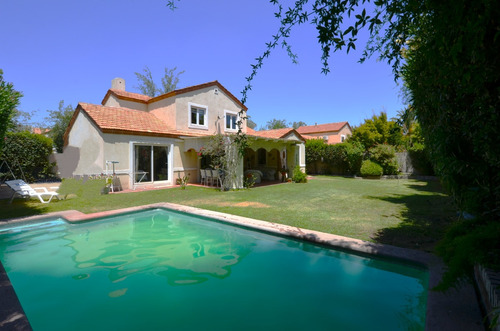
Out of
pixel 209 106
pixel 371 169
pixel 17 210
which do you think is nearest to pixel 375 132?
pixel 371 169

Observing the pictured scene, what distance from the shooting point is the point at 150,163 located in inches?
646

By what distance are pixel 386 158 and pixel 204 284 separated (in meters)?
22.5

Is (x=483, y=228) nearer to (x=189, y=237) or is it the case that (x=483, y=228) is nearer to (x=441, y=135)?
(x=441, y=135)

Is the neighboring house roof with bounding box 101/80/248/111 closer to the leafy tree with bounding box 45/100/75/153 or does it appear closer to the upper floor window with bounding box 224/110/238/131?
the upper floor window with bounding box 224/110/238/131

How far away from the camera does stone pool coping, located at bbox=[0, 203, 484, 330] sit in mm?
2818

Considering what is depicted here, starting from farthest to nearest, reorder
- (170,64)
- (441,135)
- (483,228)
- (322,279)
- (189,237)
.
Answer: (170,64)
(189,237)
(322,279)
(441,135)
(483,228)

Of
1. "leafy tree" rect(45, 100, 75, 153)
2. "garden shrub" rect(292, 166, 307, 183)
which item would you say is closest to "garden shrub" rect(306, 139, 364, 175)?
"garden shrub" rect(292, 166, 307, 183)

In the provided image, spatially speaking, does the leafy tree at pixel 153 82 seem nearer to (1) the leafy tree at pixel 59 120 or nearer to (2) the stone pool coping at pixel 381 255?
(1) the leafy tree at pixel 59 120

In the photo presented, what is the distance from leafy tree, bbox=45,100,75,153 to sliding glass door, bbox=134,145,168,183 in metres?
18.3

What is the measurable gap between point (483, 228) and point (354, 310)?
210cm

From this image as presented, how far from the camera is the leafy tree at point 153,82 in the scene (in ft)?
146

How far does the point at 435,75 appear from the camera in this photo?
330cm

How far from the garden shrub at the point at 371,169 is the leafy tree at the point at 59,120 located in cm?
3231

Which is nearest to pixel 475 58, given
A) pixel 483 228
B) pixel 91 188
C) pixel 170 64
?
pixel 483 228
